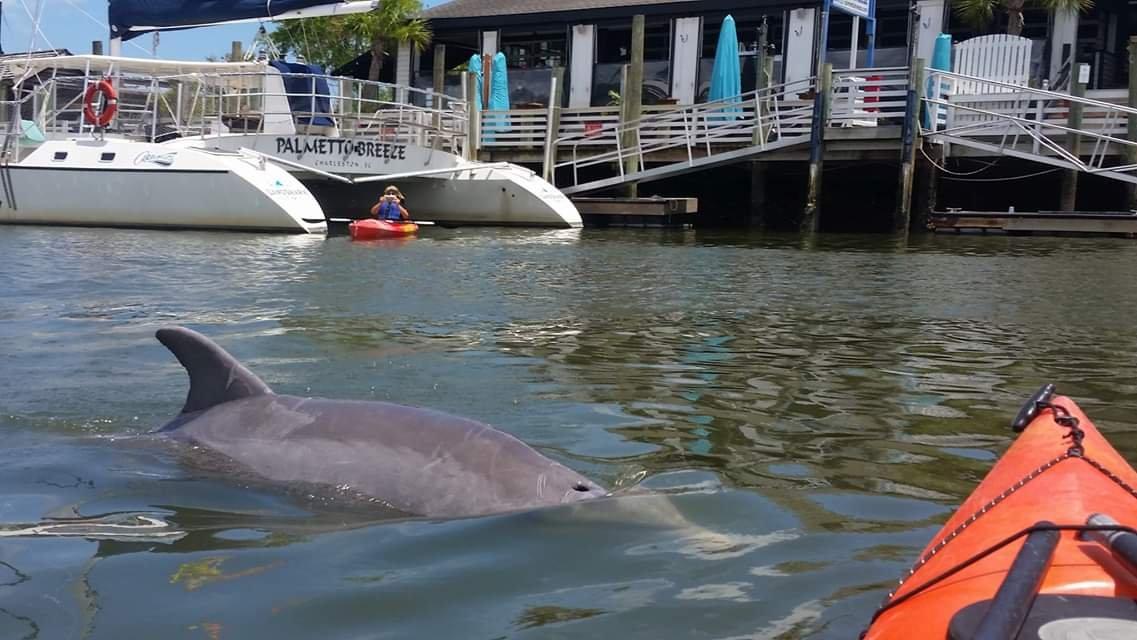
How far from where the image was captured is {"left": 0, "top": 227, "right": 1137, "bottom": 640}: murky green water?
10.9 feet

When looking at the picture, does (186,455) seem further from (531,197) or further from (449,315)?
(531,197)

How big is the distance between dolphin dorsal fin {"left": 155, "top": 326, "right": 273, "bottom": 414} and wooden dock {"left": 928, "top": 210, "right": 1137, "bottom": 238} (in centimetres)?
1772

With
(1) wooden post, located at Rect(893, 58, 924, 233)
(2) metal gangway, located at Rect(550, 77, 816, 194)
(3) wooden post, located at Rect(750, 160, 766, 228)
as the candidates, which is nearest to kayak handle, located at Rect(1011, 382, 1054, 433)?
(1) wooden post, located at Rect(893, 58, 924, 233)

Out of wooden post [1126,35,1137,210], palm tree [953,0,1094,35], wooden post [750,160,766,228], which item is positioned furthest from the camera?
palm tree [953,0,1094,35]

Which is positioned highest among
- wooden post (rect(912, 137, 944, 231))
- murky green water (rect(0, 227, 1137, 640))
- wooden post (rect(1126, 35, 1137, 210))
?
wooden post (rect(1126, 35, 1137, 210))

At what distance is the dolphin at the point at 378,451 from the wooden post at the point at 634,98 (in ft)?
63.8

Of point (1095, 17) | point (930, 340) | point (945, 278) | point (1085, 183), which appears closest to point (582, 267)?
point (945, 278)

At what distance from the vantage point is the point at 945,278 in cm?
1286

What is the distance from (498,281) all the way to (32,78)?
1322cm

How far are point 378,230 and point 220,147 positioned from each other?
381 cm

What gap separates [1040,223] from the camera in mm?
19891

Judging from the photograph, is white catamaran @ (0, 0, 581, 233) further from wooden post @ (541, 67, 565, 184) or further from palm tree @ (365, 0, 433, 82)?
palm tree @ (365, 0, 433, 82)

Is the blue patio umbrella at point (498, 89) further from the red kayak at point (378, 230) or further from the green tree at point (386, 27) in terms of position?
the red kayak at point (378, 230)

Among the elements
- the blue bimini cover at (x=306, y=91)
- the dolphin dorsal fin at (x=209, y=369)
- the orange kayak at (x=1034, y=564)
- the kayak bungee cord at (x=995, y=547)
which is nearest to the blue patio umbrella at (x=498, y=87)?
the blue bimini cover at (x=306, y=91)
